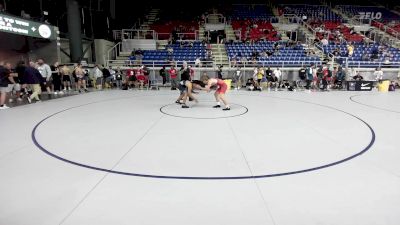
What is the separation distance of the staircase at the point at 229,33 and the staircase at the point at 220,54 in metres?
2.29

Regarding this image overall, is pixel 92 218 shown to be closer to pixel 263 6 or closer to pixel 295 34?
pixel 295 34

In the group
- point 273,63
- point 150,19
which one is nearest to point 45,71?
point 273,63

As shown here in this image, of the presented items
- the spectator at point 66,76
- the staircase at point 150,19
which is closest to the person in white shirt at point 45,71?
the spectator at point 66,76

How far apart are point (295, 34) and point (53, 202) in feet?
89.0

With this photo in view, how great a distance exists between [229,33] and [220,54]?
16.4ft

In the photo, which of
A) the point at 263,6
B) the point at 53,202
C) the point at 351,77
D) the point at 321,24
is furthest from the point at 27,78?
the point at 263,6

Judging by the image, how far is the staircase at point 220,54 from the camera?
66.9 feet

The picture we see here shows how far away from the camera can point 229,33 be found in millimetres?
25797

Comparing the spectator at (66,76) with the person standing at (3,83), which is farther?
the spectator at (66,76)

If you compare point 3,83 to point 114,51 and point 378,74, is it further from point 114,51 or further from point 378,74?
point 378,74

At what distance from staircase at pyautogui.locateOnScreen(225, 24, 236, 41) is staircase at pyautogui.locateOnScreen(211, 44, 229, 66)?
229cm

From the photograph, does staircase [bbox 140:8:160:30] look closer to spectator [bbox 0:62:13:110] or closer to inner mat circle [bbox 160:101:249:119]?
spectator [bbox 0:62:13:110]

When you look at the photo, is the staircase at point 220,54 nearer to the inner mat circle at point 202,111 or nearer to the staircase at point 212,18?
the staircase at point 212,18

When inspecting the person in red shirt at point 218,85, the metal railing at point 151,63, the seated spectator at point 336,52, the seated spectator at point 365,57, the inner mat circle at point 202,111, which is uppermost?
the seated spectator at point 336,52
